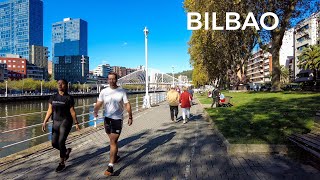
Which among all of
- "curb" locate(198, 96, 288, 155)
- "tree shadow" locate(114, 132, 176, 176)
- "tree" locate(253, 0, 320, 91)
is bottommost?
"tree shadow" locate(114, 132, 176, 176)

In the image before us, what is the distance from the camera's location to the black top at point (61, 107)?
6.75m

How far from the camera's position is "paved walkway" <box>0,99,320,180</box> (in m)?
6.07

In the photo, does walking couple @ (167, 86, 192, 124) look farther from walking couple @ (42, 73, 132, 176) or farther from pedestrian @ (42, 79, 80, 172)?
pedestrian @ (42, 79, 80, 172)

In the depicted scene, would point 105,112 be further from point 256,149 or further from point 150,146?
point 256,149

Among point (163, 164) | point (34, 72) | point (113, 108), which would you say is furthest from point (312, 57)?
point (34, 72)

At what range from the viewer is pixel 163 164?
6918 millimetres

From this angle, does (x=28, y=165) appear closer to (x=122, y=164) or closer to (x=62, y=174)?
(x=62, y=174)

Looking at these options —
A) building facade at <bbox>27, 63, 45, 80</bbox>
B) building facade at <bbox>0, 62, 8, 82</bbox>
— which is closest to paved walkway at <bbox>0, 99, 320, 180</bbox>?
building facade at <bbox>0, 62, 8, 82</bbox>

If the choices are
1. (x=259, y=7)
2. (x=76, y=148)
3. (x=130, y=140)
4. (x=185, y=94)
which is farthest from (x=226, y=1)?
(x=76, y=148)

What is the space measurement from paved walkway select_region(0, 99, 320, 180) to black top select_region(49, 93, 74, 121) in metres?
1.09

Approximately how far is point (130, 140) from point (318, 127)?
5484 millimetres

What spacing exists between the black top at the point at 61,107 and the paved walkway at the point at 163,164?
1.09 m

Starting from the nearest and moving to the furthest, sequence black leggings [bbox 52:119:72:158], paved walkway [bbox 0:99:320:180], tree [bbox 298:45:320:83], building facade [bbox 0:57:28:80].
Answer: paved walkway [bbox 0:99:320:180]
black leggings [bbox 52:119:72:158]
tree [bbox 298:45:320:83]
building facade [bbox 0:57:28:80]

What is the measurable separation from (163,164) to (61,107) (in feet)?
8.11
